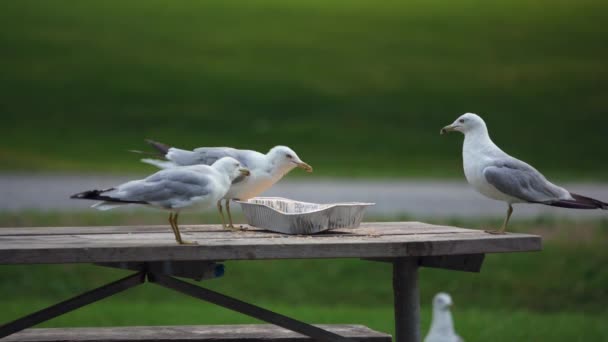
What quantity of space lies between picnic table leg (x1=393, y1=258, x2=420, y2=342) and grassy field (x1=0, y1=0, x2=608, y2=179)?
531 inches

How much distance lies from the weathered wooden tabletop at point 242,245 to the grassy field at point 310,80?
45.4ft

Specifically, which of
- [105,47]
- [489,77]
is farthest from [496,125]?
[105,47]

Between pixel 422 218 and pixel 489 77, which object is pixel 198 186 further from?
pixel 489 77

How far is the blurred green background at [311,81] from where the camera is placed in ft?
67.5

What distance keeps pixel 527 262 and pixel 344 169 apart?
10.4m

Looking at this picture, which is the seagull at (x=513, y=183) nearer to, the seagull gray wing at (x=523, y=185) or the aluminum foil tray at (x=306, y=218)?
the seagull gray wing at (x=523, y=185)

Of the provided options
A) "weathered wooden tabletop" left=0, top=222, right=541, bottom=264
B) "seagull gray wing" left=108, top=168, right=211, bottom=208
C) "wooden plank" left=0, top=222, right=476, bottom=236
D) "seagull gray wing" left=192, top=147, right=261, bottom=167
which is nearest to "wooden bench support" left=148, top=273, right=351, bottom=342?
"weathered wooden tabletop" left=0, top=222, right=541, bottom=264

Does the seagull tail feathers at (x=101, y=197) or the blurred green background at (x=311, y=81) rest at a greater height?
the blurred green background at (x=311, y=81)

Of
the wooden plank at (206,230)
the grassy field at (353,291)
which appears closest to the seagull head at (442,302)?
the wooden plank at (206,230)

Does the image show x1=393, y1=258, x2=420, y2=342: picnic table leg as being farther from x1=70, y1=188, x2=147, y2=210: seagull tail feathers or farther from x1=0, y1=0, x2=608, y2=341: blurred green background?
x1=0, y1=0, x2=608, y2=341: blurred green background

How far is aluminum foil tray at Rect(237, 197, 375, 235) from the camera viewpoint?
4.84 metres

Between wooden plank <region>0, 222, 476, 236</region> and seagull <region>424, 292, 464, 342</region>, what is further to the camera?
wooden plank <region>0, 222, 476, 236</region>

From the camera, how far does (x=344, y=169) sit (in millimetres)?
19375

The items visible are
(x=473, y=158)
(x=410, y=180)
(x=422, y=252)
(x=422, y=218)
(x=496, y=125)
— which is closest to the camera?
(x=422, y=252)
